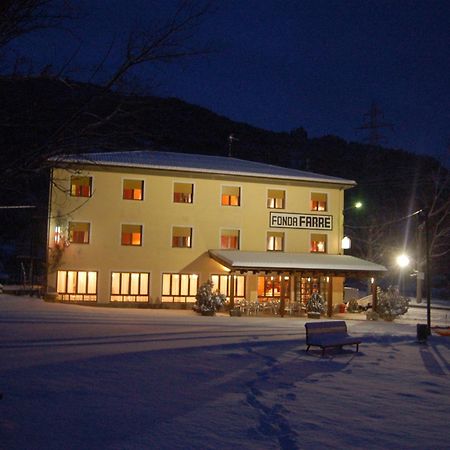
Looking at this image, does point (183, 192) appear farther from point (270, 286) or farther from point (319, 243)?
point (319, 243)

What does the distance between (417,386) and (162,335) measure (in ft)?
25.0

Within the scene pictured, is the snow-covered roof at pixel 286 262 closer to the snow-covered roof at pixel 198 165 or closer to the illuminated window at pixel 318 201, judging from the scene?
the illuminated window at pixel 318 201

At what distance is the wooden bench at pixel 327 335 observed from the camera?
14.0 meters

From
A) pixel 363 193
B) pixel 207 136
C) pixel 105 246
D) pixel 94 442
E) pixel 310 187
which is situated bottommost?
pixel 94 442

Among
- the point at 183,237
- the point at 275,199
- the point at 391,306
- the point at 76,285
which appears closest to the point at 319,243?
the point at 275,199

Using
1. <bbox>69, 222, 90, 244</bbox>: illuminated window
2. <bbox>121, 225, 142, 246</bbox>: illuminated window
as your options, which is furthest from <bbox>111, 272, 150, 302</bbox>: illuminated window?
<bbox>69, 222, 90, 244</bbox>: illuminated window

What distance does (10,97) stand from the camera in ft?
21.6

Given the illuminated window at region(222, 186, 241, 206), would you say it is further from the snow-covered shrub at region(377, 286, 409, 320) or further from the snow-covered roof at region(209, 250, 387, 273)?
the snow-covered shrub at region(377, 286, 409, 320)

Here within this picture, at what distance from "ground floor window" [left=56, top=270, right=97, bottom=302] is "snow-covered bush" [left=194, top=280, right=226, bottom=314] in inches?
213

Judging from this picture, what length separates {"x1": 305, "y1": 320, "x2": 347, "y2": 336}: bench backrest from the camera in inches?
570

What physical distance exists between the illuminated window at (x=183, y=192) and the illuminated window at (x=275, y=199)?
414 centimetres

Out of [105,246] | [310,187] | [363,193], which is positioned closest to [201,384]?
[105,246]

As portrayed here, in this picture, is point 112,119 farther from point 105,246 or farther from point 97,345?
point 105,246

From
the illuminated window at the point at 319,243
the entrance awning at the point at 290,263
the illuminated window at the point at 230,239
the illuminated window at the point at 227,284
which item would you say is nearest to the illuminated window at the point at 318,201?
the illuminated window at the point at 319,243
